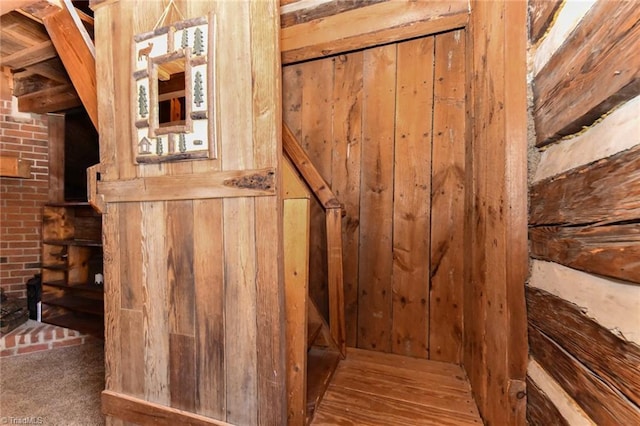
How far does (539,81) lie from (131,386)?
2.05 m

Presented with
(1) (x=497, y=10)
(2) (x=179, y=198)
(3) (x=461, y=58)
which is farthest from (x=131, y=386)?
(3) (x=461, y=58)

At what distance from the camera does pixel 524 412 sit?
0.92 meters

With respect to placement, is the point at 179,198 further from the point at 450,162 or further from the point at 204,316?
the point at 450,162

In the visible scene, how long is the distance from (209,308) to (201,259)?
204 millimetres

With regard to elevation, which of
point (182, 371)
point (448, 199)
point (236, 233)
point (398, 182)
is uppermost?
point (398, 182)

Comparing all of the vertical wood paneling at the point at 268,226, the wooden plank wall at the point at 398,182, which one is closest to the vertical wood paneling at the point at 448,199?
the wooden plank wall at the point at 398,182

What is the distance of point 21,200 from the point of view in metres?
2.62

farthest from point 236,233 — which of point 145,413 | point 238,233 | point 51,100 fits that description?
point 51,100

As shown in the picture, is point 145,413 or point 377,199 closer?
point 145,413

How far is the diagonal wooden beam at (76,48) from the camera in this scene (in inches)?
51.3

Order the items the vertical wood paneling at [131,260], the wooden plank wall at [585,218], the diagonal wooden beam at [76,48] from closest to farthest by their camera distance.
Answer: the wooden plank wall at [585,218] → the vertical wood paneling at [131,260] → the diagonal wooden beam at [76,48]

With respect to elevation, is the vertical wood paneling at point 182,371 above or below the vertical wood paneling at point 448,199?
below

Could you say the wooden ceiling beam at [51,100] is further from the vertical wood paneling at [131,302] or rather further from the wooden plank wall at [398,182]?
the wooden plank wall at [398,182]

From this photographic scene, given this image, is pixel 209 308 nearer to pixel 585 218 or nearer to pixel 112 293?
pixel 112 293
